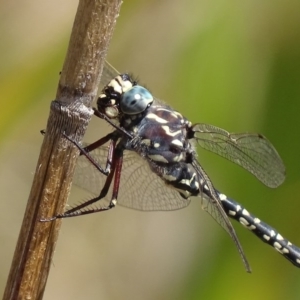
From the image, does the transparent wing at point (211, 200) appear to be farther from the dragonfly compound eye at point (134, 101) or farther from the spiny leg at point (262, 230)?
the dragonfly compound eye at point (134, 101)

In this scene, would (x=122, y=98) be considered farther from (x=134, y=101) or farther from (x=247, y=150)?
(x=247, y=150)

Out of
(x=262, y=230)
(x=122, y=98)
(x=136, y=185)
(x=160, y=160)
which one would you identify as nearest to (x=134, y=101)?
(x=122, y=98)

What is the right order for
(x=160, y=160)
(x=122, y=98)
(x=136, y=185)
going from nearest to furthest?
1. (x=122, y=98)
2. (x=160, y=160)
3. (x=136, y=185)

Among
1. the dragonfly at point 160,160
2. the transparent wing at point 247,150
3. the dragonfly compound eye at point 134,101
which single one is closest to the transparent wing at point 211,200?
the dragonfly at point 160,160

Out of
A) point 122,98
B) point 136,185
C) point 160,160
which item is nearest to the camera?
point 122,98

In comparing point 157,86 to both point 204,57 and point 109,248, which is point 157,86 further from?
point 109,248

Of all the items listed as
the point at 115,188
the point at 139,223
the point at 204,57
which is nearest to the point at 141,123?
the point at 115,188

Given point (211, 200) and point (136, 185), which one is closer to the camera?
point (211, 200)

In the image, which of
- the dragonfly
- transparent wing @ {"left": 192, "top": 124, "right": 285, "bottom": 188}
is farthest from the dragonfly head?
transparent wing @ {"left": 192, "top": 124, "right": 285, "bottom": 188}
